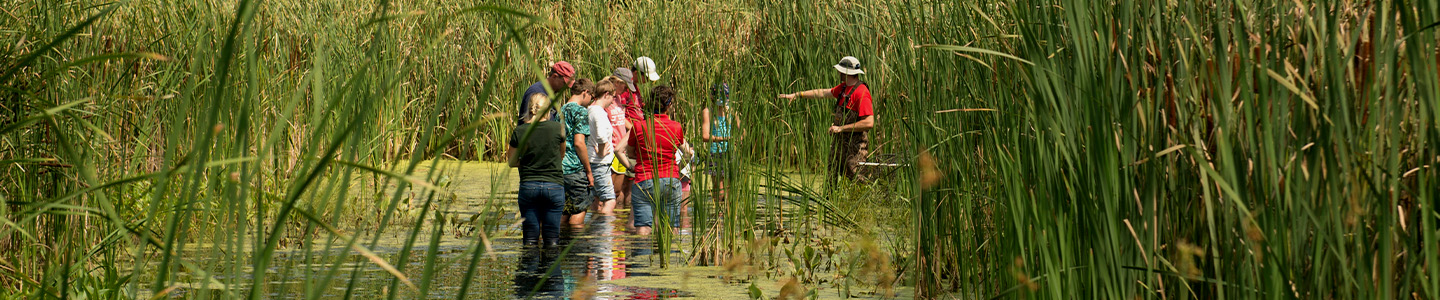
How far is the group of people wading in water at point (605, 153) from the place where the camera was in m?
6.36

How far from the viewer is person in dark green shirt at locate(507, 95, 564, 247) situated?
6871mm

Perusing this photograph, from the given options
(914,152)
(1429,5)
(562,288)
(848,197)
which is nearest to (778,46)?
(848,197)

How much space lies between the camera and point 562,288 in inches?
233

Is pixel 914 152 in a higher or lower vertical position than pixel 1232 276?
higher

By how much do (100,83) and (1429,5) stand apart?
13.0 ft

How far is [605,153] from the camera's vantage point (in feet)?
24.8

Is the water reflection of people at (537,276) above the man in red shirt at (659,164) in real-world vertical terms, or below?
below

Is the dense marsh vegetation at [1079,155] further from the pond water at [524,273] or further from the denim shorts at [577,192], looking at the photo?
the denim shorts at [577,192]

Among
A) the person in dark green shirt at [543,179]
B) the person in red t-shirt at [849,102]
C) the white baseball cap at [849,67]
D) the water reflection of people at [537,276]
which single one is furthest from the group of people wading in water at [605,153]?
the white baseball cap at [849,67]

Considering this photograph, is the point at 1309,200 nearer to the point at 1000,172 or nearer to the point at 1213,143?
the point at 1213,143

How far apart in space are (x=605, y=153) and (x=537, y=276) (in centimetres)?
134

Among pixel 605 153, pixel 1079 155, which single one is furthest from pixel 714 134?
pixel 1079 155

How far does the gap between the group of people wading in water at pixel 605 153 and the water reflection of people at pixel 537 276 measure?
229 mm

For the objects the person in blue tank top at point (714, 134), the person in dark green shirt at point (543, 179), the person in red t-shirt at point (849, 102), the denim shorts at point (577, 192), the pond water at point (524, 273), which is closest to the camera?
the pond water at point (524, 273)
